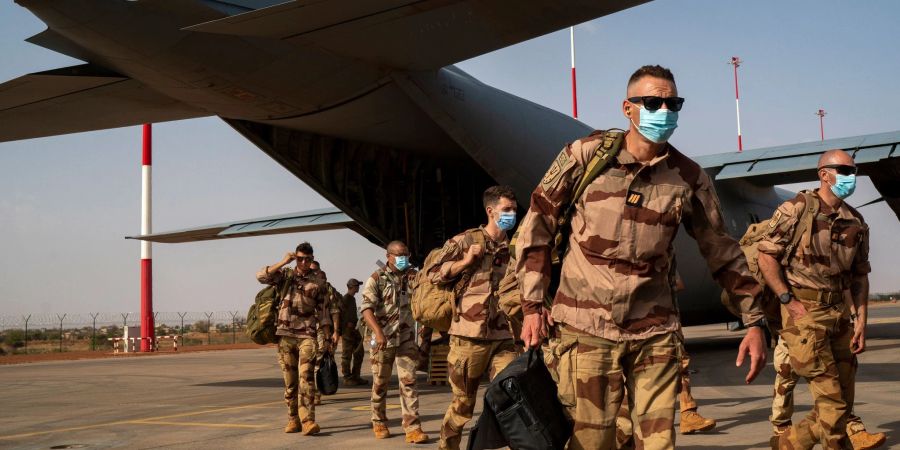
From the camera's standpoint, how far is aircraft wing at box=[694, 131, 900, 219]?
13953 millimetres

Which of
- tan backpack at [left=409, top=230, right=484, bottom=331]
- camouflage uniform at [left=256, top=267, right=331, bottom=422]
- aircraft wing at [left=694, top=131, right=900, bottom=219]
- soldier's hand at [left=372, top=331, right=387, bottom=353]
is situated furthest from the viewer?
aircraft wing at [left=694, top=131, right=900, bottom=219]

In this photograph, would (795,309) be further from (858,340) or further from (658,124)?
(658,124)

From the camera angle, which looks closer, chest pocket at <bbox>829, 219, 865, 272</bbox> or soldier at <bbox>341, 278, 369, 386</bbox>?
chest pocket at <bbox>829, 219, 865, 272</bbox>

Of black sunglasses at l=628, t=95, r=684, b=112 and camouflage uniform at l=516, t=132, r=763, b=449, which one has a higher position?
black sunglasses at l=628, t=95, r=684, b=112

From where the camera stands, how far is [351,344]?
15031 mm

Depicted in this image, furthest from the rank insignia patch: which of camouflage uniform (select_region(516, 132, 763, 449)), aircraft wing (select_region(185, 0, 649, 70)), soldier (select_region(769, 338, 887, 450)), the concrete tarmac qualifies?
aircraft wing (select_region(185, 0, 649, 70))

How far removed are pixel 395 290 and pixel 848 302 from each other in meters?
4.58

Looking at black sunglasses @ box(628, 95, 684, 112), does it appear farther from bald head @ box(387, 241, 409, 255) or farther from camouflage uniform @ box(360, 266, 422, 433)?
bald head @ box(387, 241, 409, 255)

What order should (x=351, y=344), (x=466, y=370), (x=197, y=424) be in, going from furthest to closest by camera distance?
1. (x=351, y=344)
2. (x=197, y=424)
3. (x=466, y=370)

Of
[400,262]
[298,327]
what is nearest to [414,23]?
[400,262]

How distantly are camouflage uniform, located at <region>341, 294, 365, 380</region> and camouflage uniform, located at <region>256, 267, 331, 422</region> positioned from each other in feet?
18.2

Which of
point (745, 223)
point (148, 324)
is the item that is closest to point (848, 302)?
point (745, 223)

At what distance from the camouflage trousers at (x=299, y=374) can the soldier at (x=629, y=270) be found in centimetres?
504

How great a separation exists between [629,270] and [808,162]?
11628 mm
